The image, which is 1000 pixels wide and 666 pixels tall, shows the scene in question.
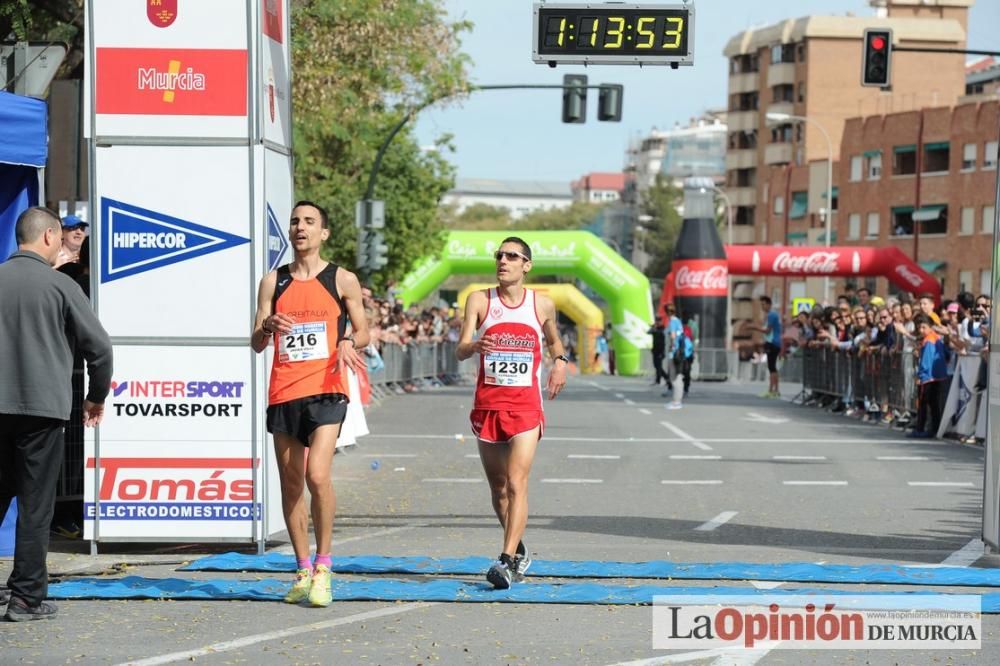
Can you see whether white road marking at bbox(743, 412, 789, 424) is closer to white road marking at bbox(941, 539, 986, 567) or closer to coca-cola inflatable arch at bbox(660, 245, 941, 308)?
white road marking at bbox(941, 539, 986, 567)

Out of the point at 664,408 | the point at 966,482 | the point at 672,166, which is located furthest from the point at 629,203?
the point at 966,482

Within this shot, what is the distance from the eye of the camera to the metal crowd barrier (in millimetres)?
24800

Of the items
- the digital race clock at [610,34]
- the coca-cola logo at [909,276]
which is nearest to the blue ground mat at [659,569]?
the digital race clock at [610,34]

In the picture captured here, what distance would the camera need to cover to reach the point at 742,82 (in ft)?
417

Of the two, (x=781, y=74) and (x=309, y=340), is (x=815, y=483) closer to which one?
(x=309, y=340)

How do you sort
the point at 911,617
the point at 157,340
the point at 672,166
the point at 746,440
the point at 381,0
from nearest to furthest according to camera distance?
the point at 911,617
the point at 157,340
the point at 746,440
the point at 381,0
the point at 672,166

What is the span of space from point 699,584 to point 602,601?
823 millimetres

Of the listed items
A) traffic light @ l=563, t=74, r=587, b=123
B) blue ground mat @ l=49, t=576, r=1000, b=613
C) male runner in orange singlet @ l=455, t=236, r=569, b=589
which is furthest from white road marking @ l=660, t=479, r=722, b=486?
traffic light @ l=563, t=74, r=587, b=123

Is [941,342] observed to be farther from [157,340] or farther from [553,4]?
[157,340]

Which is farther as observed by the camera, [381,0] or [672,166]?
[672,166]

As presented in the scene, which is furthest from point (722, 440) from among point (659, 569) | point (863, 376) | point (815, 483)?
point (659, 569)

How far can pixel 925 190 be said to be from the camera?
3334 inches

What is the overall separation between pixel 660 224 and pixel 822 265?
82752 mm

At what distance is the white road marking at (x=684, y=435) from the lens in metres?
Answer: 20.5
